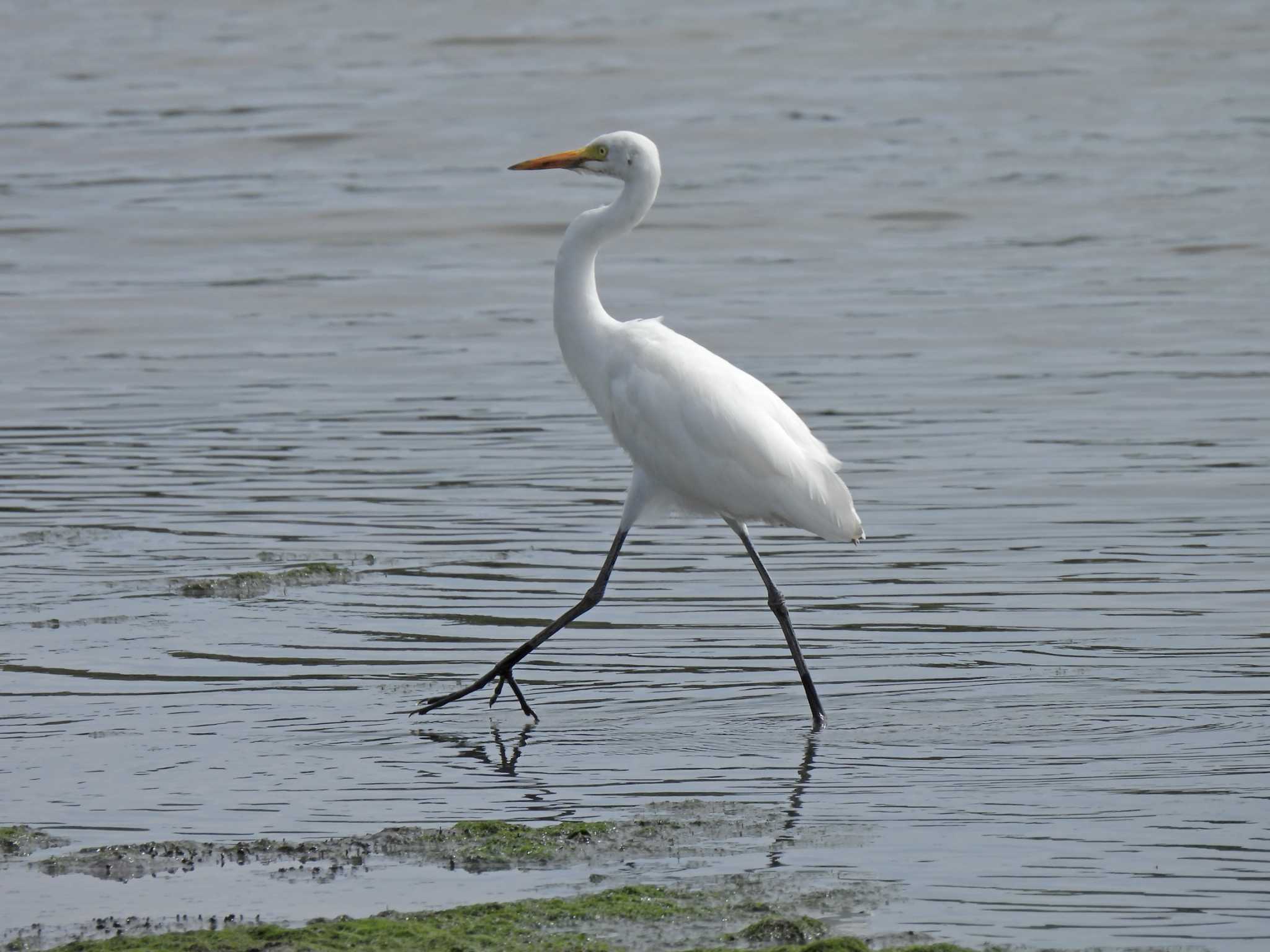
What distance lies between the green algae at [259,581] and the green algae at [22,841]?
8.87ft

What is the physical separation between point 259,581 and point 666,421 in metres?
2.04

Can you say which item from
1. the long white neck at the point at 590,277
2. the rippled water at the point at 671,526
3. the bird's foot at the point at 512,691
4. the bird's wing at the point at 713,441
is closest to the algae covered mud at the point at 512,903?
the rippled water at the point at 671,526

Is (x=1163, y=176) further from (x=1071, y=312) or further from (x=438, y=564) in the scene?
(x=438, y=564)

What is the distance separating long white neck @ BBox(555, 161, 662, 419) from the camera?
6.82 meters

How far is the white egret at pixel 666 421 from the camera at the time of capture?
6.57 metres

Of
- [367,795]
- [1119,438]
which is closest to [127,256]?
[1119,438]

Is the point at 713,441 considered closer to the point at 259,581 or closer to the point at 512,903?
the point at 259,581

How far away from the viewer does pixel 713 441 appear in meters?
6.55

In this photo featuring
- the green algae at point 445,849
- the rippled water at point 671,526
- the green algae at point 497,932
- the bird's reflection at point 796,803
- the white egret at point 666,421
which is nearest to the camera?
the green algae at point 497,932

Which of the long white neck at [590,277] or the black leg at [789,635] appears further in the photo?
the long white neck at [590,277]

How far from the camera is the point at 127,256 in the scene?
1727 centimetres

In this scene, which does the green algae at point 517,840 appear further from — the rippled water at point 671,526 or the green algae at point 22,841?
the green algae at point 22,841

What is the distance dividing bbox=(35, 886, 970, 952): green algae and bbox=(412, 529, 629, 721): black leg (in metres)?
1.86

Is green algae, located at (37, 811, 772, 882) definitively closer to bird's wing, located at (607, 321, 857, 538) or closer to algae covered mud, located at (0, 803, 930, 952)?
algae covered mud, located at (0, 803, 930, 952)
